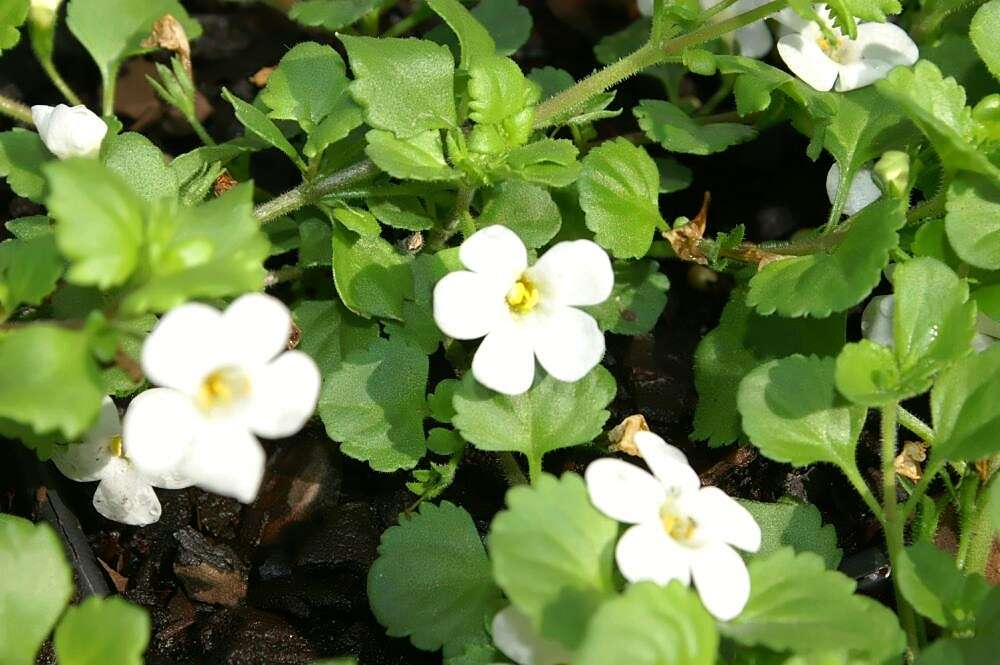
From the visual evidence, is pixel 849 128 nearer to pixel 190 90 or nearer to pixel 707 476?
pixel 707 476

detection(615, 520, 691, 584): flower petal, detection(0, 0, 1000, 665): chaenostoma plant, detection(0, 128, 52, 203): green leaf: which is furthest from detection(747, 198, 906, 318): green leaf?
detection(0, 128, 52, 203): green leaf

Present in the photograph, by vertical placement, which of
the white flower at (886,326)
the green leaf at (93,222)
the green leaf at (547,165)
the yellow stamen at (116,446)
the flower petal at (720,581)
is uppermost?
the green leaf at (93,222)

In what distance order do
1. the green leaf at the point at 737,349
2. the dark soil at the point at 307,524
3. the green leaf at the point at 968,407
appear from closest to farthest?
the green leaf at the point at 968,407 < the dark soil at the point at 307,524 < the green leaf at the point at 737,349

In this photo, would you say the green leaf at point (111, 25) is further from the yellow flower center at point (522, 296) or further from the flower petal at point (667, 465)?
the flower petal at point (667, 465)

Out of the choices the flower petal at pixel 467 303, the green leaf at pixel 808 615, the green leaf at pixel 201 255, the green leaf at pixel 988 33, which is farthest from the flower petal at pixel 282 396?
the green leaf at pixel 988 33

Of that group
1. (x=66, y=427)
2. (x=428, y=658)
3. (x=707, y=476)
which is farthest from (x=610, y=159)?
(x=66, y=427)

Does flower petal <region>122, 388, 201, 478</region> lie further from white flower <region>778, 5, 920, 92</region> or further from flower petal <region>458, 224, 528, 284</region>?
white flower <region>778, 5, 920, 92</region>
